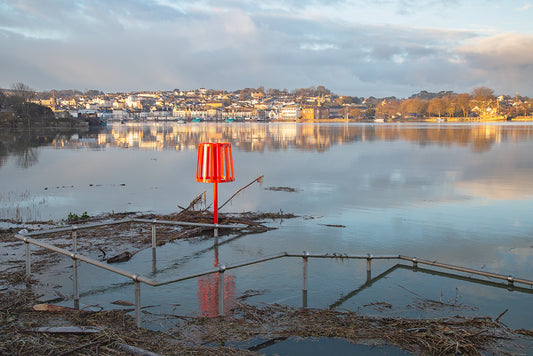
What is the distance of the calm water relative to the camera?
566 centimetres

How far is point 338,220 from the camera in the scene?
33.6 feet

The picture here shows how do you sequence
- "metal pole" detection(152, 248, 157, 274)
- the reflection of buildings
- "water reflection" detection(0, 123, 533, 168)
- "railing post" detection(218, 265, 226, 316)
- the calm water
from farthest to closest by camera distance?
1. the reflection of buildings
2. "water reflection" detection(0, 123, 533, 168)
3. "metal pole" detection(152, 248, 157, 274)
4. the calm water
5. "railing post" detection(218, 265, 226, 316)

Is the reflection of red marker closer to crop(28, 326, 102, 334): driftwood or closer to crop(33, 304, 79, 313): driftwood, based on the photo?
crop(33, 304, 79, 313): driftwood

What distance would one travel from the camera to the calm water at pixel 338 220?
5.66 metres

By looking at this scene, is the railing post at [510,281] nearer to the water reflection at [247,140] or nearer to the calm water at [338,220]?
the calm water at [338,220]

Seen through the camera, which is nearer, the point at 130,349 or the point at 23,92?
the point at 130,349

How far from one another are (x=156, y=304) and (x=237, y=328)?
129cm

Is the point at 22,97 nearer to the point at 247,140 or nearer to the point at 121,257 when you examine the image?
the point at 247,140

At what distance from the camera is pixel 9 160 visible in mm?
25438

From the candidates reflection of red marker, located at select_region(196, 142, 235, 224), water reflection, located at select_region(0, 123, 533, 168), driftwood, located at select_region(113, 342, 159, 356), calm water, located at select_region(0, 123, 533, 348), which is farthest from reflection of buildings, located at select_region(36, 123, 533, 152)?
driftwood, located at select_region(113, 342, 159, 356)

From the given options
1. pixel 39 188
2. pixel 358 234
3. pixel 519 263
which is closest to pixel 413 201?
pixel 358 234

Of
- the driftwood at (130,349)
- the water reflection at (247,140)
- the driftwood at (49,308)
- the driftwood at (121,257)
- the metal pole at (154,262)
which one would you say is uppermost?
the water reflection at (247,140)

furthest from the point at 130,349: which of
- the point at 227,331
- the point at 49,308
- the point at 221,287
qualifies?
the point at 49,308

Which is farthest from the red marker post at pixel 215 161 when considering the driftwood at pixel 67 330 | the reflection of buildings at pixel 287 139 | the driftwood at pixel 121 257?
the reflection of buildings at pixel 287 139
